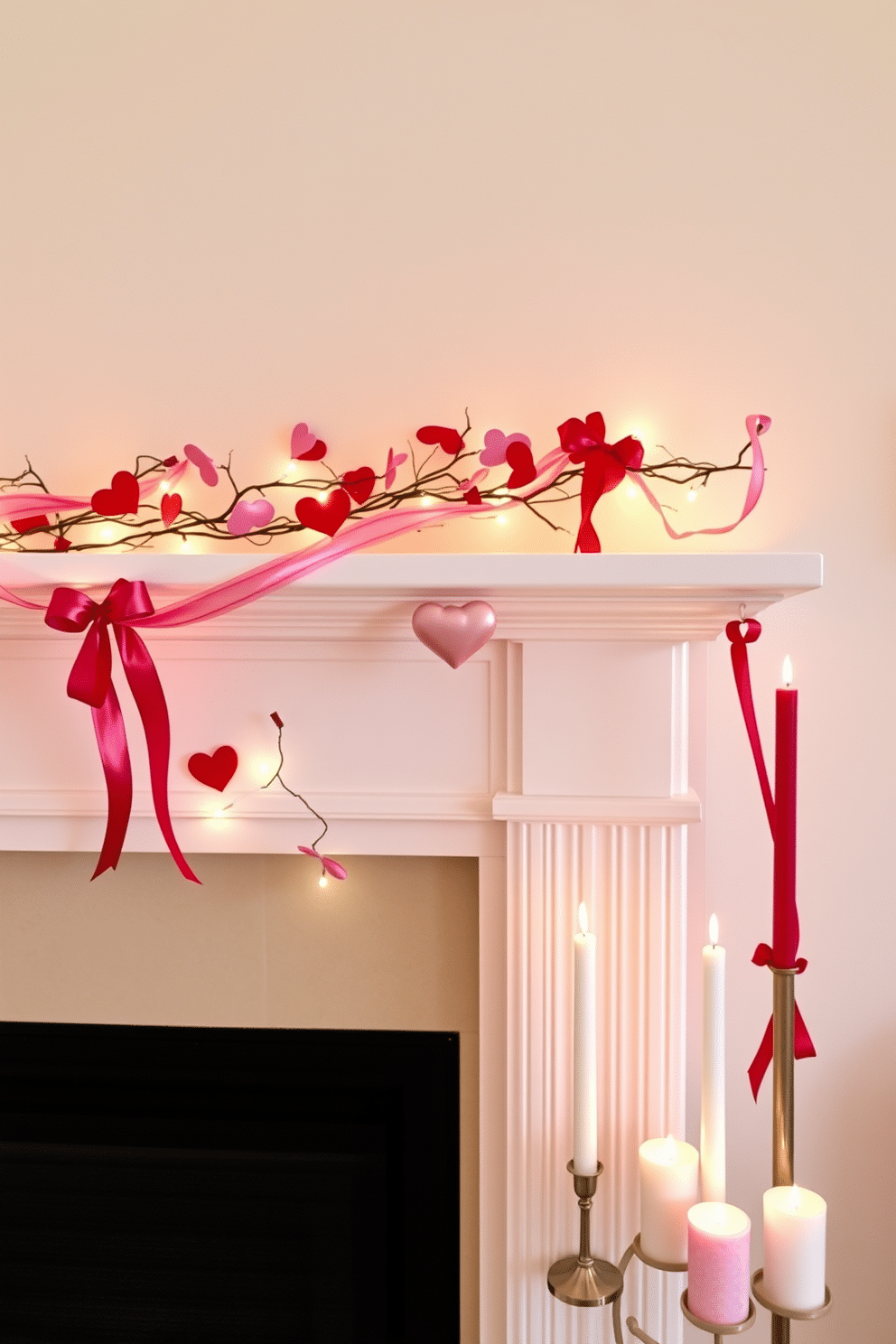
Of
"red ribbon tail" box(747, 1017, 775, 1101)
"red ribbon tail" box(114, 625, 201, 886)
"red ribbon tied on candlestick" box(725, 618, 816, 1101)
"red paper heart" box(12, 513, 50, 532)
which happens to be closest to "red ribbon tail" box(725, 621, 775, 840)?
"red ribbon tied on candlestick" box(725, 618, 816, 1101)

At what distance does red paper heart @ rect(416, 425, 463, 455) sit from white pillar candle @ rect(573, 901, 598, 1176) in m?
0.50

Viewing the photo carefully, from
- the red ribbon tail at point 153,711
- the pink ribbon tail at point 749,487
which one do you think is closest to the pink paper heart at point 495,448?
the pink ribbon tail at point 749,487

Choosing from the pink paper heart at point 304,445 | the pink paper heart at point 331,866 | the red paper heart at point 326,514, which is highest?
the pink paper heart at point 304,445

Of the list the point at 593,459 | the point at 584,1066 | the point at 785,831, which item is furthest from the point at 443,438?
the point at 584,1066

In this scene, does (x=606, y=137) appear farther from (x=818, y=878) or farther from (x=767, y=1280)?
(x=767, y=1280)

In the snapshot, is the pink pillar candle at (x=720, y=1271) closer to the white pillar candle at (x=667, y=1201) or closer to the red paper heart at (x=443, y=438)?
the white pillar candle at (x=667, y=1201)

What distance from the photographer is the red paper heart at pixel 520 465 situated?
934 mm

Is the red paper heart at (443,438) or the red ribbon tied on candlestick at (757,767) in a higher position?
the red paper heart at (443,438)

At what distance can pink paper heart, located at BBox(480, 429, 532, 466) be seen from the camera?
98 cm

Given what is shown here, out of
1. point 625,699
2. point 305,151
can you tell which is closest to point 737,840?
point 625,699

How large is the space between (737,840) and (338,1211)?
609mm

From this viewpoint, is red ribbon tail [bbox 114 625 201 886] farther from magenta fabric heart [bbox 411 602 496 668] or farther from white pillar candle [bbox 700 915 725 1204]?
white pillar candle [bbox 700 915 725 1204]

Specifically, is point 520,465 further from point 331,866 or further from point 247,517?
point 331,866

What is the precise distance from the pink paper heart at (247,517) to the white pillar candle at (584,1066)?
49 cm
